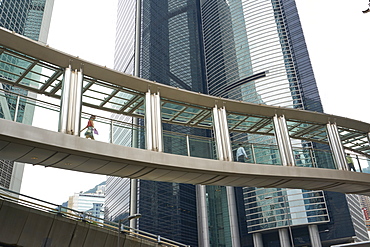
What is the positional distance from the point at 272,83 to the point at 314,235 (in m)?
33.0

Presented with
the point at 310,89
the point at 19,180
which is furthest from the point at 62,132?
the point at 310,89

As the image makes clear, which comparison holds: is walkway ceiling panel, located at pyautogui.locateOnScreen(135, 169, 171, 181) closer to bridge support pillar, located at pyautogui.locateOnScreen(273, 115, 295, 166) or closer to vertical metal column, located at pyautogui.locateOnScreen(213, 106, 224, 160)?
vertical metal column, located at pyautogui.locateOnScreen(213, 106, 224, 160)

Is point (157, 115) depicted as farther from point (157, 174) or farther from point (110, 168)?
point (110, 168)

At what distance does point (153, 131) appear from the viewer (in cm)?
1395

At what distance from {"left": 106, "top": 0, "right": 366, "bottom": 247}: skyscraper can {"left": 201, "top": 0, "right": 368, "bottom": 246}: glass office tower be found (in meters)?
0.20

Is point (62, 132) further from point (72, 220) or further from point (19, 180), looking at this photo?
point (19, 180)

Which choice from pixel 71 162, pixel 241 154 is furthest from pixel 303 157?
pixel 71 162

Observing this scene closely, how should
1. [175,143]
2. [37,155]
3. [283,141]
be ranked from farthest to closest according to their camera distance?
1. [283,141]
2. [175,143]
3. [37,155]

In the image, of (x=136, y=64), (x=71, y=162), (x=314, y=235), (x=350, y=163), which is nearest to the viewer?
(x=71, y=162)

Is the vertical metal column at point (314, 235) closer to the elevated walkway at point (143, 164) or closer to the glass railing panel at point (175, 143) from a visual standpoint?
the elevated walkway at point (143, 164)

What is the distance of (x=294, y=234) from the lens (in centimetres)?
7225

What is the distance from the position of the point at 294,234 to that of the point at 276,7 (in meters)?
54.2

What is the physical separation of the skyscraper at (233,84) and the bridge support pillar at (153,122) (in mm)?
47674

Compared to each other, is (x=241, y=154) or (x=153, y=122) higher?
(x=153, y=122)
